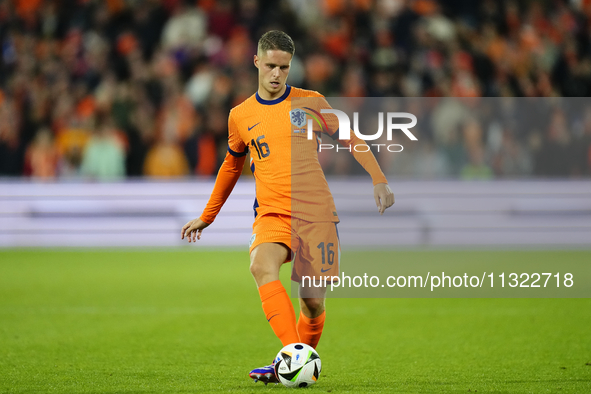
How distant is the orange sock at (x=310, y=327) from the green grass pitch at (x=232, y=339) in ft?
0.87

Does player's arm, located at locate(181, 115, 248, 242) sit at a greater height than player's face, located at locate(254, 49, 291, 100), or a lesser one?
lesser

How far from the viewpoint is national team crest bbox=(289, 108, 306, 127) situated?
4.96 meters

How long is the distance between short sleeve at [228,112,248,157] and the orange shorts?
51 centimetres

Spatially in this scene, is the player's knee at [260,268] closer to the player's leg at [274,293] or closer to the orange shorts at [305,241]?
the player's leg at [274,293]

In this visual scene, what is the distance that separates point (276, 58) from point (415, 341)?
9.34 ft

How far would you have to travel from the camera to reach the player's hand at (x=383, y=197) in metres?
4.65

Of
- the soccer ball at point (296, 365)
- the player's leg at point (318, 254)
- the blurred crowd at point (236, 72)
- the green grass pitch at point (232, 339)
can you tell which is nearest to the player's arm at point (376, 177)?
the player's leg at point (318, 254)

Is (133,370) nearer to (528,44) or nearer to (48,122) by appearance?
(48,122)

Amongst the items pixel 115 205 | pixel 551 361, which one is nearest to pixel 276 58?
pixel 551 361

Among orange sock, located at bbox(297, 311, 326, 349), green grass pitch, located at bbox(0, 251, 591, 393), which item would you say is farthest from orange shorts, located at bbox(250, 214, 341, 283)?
green grass pitch, located at bbox(0, 251, 591, 393)

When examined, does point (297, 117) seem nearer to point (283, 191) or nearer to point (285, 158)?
point (285, 158)

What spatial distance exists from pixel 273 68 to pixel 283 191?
72 cm

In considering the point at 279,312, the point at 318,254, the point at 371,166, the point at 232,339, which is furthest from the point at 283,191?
the point at 232,339

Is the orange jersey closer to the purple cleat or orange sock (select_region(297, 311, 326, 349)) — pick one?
orange sock (select_region(297, 311, 326, 349))
